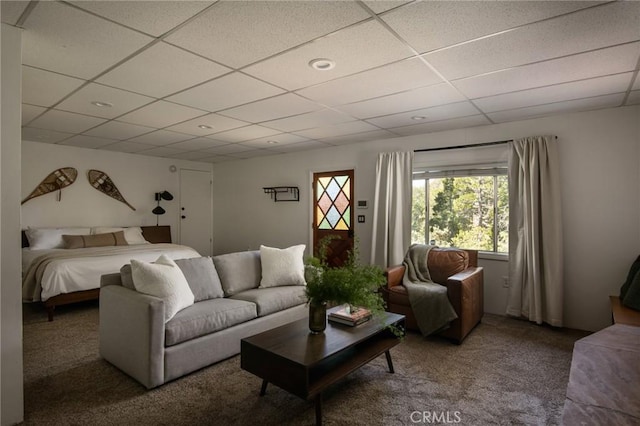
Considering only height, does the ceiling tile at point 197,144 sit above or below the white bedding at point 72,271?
above

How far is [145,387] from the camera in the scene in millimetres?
2395

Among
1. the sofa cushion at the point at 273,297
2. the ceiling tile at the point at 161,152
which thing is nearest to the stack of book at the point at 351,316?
the sofa cushion at the point at 273,297

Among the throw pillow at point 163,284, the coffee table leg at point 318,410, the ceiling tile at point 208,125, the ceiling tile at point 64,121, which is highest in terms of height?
the ceiling tile at point 64,121

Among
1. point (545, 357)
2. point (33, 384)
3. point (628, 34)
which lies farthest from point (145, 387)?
point (628, 34)

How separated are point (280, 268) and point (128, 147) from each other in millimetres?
→ 3900

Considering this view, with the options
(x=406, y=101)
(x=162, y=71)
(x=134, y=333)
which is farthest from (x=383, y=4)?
(x=134, y=333)

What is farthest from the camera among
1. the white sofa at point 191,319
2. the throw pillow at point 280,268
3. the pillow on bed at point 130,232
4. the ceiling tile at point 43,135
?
the pillow on bed at point 130,232

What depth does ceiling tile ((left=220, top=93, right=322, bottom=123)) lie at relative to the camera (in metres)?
3.23

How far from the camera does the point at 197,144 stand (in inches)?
215

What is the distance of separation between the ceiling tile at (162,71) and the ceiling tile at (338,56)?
357 mm

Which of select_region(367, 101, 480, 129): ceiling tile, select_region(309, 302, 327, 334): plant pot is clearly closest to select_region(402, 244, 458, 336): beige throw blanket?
select_region(309, 302, 327, 334): plant pot

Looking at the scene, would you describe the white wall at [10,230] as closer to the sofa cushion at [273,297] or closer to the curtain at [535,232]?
the sofa cushion at [273,297]

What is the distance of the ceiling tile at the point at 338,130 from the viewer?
4184 mm

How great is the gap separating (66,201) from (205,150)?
7.87 ft
